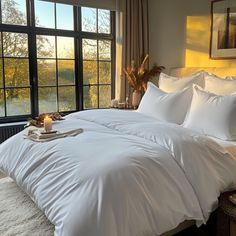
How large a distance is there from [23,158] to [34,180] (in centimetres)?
34

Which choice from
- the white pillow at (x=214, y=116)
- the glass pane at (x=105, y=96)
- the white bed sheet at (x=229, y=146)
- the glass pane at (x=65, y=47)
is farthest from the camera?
the glass pane at (x=105, y=96)

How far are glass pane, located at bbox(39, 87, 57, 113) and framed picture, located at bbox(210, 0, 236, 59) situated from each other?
7.45ft

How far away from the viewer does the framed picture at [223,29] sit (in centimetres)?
329

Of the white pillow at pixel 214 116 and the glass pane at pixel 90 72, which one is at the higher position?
the glass pane at pixel 90 72

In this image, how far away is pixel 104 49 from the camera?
4.60m

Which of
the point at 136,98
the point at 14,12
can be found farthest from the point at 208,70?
the point at 14,12

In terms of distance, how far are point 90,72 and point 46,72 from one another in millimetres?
712

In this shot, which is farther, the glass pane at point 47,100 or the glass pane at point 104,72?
the glass pane at point 104,72

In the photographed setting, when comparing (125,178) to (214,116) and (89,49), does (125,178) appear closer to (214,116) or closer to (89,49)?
(214,116)

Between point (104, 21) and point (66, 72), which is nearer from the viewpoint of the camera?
point (66, 72)

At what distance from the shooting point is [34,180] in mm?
1933

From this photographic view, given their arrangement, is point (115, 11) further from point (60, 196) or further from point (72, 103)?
point (60, 196)

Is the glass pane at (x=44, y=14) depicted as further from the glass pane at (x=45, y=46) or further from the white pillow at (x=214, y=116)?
the white pillow at (x=214, y=116)

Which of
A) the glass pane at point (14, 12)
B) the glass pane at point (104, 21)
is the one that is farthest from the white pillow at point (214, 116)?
the glass pane at point (14, 12)
